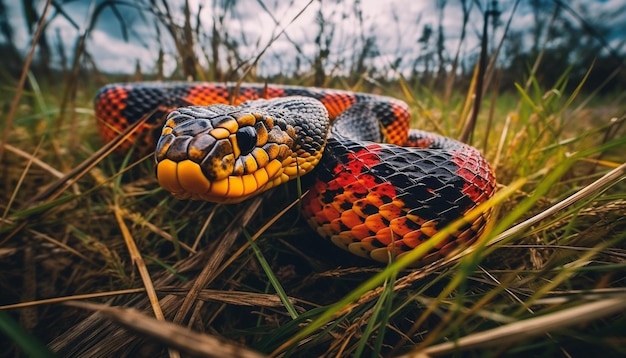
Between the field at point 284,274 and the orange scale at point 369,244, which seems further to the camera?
the orange scale at point 369,244

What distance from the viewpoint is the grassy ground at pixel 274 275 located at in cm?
77

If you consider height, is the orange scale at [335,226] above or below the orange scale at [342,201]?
below

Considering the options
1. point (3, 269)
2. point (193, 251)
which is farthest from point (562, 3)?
point (3, 269)

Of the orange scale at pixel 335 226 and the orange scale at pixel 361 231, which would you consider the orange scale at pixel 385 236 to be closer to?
the orange scale at pixel 361 231

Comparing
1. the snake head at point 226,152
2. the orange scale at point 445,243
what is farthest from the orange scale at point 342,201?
the orange scale at point 445,243

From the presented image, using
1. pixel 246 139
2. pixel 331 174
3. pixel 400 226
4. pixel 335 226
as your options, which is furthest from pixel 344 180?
pixel 246 139

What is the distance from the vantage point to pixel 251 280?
1.46 m

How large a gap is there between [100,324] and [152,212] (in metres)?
0.69

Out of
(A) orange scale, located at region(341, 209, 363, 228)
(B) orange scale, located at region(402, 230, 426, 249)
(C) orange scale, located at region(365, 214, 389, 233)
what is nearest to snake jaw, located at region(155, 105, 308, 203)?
(A) orange scale, located at region(341, 209, 363, 228)

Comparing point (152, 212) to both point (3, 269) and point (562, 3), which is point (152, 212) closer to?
point (3, 269)

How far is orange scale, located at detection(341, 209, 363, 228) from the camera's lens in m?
1.36

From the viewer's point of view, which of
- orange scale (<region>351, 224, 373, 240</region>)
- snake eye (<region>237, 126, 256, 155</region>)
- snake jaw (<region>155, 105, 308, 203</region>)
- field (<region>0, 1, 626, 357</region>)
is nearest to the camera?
field (<region>0, 1, 626, 357</region>)

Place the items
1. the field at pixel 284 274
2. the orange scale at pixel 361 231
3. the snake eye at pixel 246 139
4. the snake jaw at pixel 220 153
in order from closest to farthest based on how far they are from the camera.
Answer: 1. the field at pixel 284 274
2. the snake jaw at pixel 220 153
3. the snake eye at pixel 246 139
4. the orange scale at pixel 361 231

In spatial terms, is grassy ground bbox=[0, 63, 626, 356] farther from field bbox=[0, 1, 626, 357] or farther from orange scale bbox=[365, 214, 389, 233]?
orange scale bbox=[365, 214, 389, 233]
